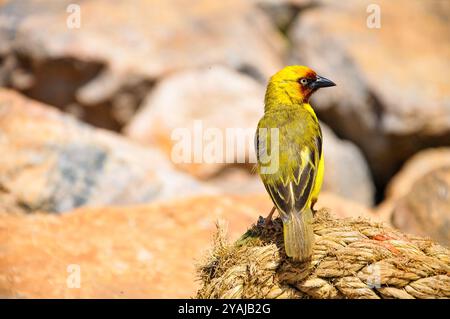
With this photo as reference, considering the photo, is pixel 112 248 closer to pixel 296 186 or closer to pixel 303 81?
pixel 303 81

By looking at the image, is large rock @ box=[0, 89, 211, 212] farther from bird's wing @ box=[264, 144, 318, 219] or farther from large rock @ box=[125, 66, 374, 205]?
bird's wing @ box=[264, 144, 318, 219]

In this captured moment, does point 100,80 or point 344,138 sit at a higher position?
point 100,80

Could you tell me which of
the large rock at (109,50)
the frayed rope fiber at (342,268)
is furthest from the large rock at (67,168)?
the frayed rope fiber at (342,268)

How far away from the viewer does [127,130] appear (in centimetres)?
1102

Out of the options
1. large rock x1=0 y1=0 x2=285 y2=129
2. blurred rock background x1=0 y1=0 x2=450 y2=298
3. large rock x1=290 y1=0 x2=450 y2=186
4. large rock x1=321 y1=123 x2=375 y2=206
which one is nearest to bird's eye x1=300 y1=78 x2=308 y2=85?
blurred rock background x1=0 y1=0 x2=450 y2=298

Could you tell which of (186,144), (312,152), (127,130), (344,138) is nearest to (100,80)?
(127,130)

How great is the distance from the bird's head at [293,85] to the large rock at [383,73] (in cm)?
559

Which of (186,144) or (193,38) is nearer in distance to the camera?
(186,144)

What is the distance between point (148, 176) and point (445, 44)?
6654 millimetres

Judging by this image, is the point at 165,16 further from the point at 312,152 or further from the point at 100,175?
the point at 312,152

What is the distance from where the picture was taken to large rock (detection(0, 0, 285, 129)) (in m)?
11.8

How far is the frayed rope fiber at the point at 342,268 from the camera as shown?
13.6ft

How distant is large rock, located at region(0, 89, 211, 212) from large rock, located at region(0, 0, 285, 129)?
A: 120 inches

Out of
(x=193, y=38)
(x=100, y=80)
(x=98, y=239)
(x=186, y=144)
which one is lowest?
(x=98, y=239)
